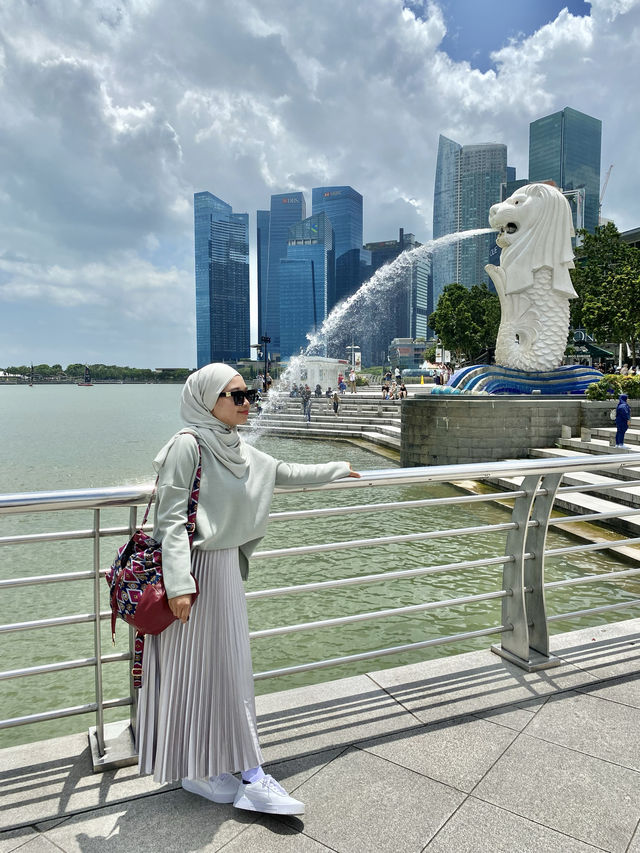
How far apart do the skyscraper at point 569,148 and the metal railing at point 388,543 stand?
19201 cm

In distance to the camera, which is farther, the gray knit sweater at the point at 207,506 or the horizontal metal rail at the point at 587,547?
the horizontal metal rail at the point at 587,547

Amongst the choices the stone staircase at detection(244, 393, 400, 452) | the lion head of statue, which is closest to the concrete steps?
the lion head of statue

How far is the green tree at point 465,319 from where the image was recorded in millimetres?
49062

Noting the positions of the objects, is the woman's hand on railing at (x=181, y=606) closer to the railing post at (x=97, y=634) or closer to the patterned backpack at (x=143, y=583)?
the patterned backpack at (x=143, y=583)

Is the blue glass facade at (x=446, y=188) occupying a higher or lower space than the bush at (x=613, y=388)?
higher

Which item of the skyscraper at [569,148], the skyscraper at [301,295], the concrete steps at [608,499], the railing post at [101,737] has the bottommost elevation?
the concrete steps at [608,499]

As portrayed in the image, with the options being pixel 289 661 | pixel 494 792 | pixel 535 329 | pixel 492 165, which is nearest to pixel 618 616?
pixel 289 661

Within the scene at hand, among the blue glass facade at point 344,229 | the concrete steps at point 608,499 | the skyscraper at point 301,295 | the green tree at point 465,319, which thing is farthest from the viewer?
the blue glass facade at point 344,229

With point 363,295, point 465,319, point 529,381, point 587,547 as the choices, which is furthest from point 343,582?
point 465,319

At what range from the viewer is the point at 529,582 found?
3.18 m

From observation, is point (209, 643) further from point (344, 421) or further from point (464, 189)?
point (464, 189)

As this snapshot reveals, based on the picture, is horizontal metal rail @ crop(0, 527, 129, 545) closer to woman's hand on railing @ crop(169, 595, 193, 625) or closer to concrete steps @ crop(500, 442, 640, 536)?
woman's hand on railing @ crop(169, 595, 193, 625)

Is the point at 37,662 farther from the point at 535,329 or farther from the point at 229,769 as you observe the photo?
the point at 535,329

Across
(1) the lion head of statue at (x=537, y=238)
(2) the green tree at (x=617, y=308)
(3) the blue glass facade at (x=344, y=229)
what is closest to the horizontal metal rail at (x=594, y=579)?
(1) the lion head of statue at (x=537, y=238)
